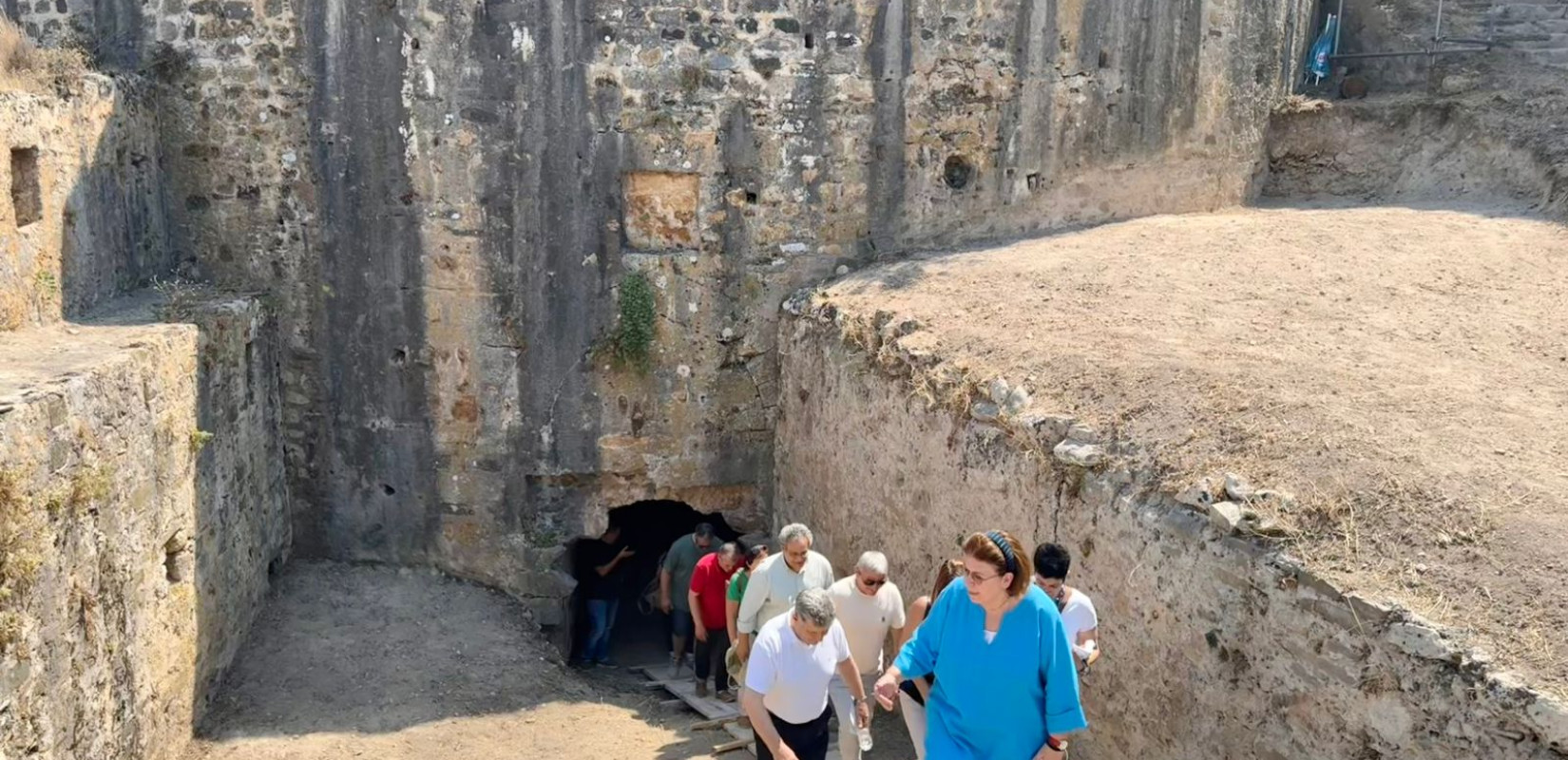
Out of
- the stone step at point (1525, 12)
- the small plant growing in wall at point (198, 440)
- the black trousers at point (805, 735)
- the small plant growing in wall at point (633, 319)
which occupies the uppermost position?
the stone step at point (1525, 12)

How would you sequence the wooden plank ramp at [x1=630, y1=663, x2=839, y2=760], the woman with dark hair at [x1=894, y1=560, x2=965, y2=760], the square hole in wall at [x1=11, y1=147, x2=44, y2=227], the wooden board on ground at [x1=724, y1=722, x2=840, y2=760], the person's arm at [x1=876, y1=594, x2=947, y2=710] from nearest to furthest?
1. the person's arm at [x1=876, y1=594, x2=947, y2=710]
2. the woman with dark hair at [x1=894, y1=560, x2=965, y2=760]
3. the square hole in wall at [x1=11, y1=147, x2=44, y2=227]
4. the wooden board on ground at [x1=724, y1=722, x2=840, y2=760]
5. the wooden plank ramp at [x1=630, y1=663, x2=839, y2=760]

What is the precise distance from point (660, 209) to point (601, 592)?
2.86 metres

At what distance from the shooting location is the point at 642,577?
35.7 ft

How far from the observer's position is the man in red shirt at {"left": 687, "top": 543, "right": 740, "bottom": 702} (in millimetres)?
7793

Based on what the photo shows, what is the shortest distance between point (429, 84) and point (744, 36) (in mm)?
2004

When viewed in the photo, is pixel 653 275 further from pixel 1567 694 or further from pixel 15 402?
pixel 1567 694

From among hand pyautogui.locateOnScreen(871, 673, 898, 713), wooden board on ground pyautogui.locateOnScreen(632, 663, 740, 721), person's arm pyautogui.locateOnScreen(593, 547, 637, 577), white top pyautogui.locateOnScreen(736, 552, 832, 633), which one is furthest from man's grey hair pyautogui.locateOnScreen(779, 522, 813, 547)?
person's arm pyautogui.locateOnScreen(593, 547, 637, 577)

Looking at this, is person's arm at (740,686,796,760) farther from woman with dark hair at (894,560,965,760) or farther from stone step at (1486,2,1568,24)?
stone step at (1486,2,1568,24)

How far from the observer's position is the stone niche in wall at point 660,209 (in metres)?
8.75

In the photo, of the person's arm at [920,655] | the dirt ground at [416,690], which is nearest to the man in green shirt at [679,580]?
the dirt ground at [416,690]

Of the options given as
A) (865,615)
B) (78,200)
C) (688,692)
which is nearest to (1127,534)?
(865,615)

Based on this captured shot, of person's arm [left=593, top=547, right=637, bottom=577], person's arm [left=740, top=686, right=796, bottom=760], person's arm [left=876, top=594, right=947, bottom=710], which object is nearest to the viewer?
person's arm [left=876, top=594, right=947, bottom=710]

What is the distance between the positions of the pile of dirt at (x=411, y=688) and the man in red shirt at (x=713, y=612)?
296 millimetres

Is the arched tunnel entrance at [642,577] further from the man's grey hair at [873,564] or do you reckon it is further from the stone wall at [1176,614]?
the man's grey hair at [873,564]
